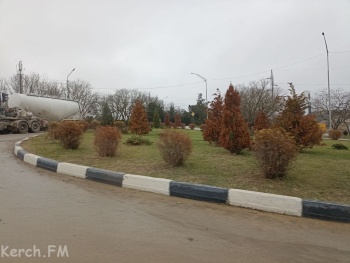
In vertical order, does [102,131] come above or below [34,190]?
above

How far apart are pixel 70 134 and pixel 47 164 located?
2.85 metres

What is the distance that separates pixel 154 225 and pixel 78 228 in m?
0.99

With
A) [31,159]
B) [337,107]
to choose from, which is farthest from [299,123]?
[337,107]

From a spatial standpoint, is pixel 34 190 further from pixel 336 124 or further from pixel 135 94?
pixel 135 94

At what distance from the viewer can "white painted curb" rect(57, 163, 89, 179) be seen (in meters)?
7.76

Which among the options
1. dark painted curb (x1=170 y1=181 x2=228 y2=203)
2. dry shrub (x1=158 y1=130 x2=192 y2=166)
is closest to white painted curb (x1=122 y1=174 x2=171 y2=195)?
dark painted curb (x1=170 y1=181 x2=228 y2=203)

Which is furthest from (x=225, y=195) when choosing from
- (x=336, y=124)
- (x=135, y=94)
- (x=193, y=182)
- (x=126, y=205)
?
(x=135, y=94)

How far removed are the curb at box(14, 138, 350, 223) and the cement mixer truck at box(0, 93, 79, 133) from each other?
22462mm

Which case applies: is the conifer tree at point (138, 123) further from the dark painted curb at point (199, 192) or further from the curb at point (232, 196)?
the dark painted curb at point (199, 192)

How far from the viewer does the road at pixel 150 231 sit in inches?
136

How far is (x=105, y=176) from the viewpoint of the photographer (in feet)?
23.5

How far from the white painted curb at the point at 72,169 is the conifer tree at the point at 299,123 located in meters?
7.60

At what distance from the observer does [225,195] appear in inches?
222

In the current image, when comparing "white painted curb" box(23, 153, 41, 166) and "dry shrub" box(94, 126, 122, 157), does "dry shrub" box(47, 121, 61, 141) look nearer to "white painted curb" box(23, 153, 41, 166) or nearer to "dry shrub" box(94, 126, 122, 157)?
"white painted curb" box(23, 153, 41, 166)
